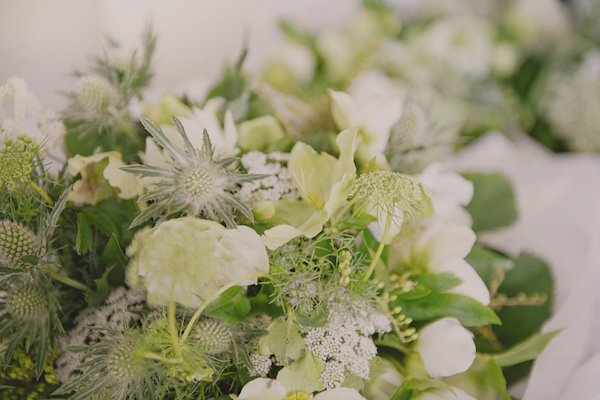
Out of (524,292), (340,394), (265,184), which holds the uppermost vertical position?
(265,184)

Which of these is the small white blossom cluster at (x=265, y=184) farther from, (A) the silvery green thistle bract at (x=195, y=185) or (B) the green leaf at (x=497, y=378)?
(B) the green leaf at (x=497, y=378)

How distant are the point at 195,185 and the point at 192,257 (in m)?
0.05

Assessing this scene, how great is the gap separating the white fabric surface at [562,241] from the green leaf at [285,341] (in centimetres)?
25

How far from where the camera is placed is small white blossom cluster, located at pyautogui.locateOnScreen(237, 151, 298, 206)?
1.06 feet

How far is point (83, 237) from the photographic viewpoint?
1.04 ft

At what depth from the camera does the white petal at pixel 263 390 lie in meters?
0.28

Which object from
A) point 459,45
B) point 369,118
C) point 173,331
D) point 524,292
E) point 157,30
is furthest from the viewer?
point 157,30

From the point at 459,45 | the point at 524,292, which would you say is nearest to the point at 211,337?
the point at 524,292

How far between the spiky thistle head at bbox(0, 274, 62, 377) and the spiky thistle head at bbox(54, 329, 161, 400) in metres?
0.06

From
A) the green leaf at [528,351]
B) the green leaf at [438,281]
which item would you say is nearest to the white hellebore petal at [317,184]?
the green leaf at [438,281]

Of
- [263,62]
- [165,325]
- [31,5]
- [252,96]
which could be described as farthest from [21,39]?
[165,325]

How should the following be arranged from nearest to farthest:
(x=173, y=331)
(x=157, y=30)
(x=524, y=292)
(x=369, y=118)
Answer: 1. (x=173, y=331)
2. (x=369, y=118)
3. (x=524, y=292)
4. (x=157, y=30)

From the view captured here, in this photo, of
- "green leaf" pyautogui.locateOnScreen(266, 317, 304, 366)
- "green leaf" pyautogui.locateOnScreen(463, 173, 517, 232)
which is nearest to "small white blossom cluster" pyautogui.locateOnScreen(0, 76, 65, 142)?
"green leaf" pyautogui.locateOnScreen(266, 317, 304, 366)

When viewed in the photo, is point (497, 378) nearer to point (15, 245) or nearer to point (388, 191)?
point (388, 191)
